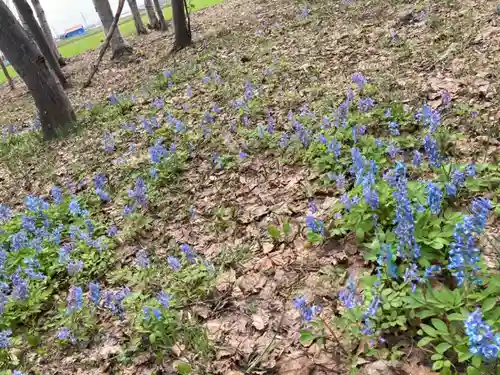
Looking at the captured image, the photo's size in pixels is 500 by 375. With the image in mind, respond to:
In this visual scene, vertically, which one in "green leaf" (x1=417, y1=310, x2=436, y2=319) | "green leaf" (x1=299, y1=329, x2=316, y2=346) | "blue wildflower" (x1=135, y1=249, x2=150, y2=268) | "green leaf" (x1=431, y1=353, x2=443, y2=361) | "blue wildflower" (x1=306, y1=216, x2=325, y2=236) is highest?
"blue wildflower" (x1=306, y1=216, x2=325, y2=236)

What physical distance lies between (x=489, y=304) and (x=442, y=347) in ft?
1.08

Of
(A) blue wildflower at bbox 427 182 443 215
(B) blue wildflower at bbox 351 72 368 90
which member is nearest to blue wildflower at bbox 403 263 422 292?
(A) blue wildflower at bbox 427 182 443 215

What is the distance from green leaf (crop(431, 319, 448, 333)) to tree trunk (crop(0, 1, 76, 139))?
7677 mm

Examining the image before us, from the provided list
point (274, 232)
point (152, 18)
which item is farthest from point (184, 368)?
point (152, 18)

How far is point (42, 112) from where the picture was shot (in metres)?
8.00

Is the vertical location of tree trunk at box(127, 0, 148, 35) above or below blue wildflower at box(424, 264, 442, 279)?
above

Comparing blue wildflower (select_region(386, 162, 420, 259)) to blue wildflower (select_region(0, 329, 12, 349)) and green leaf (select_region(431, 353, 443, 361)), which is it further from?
blue wildflower (select_region(0, 329, 12, 349))

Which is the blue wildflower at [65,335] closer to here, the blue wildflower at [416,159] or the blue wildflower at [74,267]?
the blue wildflower at [74,267]

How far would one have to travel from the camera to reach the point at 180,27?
10625 millimetres

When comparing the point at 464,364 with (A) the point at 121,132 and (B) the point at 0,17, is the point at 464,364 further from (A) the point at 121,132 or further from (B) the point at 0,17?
(B) the point at 0,17

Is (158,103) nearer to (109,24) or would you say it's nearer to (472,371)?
(472,371)

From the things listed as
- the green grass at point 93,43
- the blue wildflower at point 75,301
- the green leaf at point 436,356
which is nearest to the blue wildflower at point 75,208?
the blue wildflower at point 75,301

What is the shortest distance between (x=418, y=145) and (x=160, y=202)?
2.87m

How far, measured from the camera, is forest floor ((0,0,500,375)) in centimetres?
282
